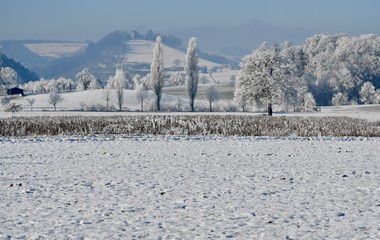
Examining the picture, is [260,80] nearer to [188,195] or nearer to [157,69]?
[157,69]

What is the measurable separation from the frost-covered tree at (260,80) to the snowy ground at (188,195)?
42524 millimetres

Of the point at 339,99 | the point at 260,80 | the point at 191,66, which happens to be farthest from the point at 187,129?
the point at 339,99

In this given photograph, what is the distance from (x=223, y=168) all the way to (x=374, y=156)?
945 cm

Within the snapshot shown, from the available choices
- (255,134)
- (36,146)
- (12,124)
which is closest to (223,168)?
(36,146)

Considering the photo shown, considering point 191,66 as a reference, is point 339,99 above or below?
below

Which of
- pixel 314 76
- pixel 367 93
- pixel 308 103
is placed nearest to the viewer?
pixel 308 103

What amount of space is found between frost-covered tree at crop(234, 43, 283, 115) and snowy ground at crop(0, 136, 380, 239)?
1674 inches

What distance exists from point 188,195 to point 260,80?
185 feet

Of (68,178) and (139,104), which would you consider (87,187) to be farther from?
(139,104)

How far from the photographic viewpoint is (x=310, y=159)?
25062 millimetres

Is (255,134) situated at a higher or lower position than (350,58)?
lower

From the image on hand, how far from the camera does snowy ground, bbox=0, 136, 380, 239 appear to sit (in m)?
11.4

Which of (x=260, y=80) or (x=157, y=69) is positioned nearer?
(x=260, y=80)

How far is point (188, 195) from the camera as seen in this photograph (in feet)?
49.9
